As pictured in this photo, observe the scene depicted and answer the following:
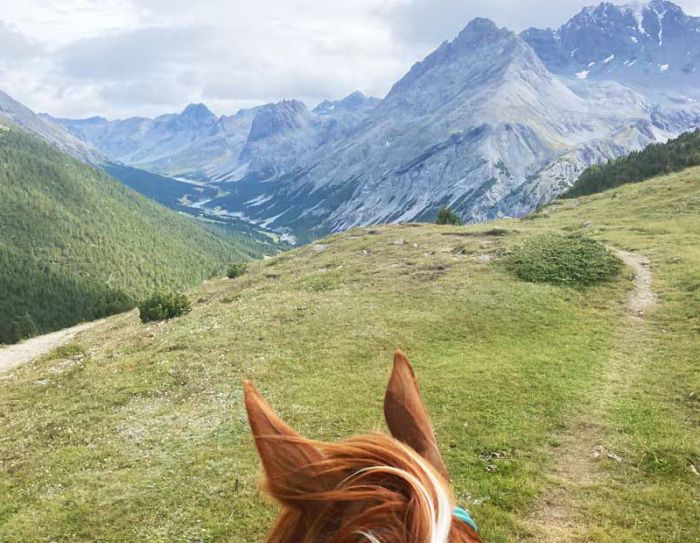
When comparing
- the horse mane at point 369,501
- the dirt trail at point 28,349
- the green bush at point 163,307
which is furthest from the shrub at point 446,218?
the horse mane at point 369,501

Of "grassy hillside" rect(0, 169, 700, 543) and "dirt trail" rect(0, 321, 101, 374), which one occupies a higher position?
"grassy hillside" rect(0, 169, 700, 543)

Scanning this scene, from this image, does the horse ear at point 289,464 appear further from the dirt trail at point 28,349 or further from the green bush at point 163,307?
the dirt trail at point 28,349

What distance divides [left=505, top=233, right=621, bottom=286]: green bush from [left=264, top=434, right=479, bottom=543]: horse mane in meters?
35.5

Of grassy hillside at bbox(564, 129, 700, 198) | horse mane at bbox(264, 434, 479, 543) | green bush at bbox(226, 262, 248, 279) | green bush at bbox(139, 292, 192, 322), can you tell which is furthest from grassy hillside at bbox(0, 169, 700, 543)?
grassy hillside at bbox(564, 129, 700, 198)

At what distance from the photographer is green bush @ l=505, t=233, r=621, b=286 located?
35.4 m

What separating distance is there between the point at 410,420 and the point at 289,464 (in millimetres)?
1174

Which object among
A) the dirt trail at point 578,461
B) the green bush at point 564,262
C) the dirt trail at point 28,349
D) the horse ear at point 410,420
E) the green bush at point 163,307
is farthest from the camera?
the dirt trail at point 28,349

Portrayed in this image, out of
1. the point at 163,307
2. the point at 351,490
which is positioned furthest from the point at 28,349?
the point at 351,490

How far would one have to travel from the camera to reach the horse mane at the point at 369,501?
2123 mm

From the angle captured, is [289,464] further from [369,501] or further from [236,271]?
[236,271]

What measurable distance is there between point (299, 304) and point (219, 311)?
23.5ft

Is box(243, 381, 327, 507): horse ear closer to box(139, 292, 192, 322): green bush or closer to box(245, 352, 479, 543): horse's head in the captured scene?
box(245, 352, 479, 543): horse's head

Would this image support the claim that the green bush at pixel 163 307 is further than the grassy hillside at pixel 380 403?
Yes

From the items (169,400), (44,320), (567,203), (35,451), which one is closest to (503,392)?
(169,400)
